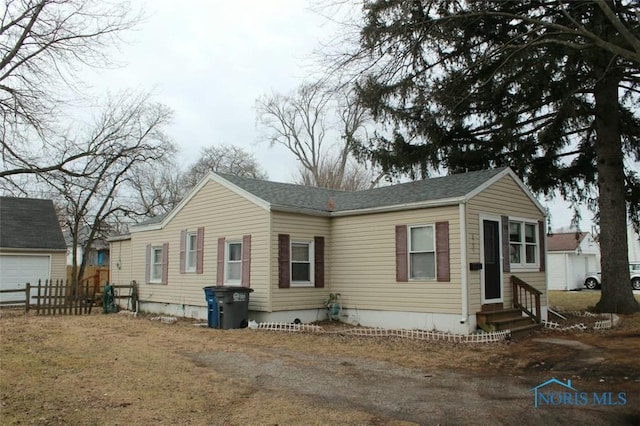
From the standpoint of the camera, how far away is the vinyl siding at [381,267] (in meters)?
11.8

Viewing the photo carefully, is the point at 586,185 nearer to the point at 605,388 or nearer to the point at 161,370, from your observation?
the point at 605,388

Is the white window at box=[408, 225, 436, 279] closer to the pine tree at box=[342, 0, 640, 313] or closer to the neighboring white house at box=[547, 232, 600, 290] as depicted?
the pine tree at box=[342, 0, 640, 313]

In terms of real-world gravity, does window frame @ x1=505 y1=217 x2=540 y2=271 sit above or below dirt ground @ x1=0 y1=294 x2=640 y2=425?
above

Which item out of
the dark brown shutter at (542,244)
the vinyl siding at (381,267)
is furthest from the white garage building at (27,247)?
the dark brown shutter at (542,244)

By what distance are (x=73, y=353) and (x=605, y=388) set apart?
843 centimetres

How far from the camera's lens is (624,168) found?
1684 cm

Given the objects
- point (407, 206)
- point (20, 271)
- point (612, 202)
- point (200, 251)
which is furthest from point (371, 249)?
point (20, 271)

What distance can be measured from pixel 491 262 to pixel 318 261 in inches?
179

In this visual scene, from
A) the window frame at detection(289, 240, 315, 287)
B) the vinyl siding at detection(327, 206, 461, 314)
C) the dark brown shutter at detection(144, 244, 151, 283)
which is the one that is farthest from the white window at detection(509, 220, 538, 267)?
the dark brown shutter at detection(144, 244, 151, 283)

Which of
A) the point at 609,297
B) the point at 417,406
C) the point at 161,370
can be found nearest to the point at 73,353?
the point at 161,370

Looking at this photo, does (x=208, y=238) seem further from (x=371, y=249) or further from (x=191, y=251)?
(x=371, y=249)

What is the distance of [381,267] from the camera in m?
13.2

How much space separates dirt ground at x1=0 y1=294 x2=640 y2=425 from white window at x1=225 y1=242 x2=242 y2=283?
8.60ft

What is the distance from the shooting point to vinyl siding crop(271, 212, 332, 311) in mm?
13258
